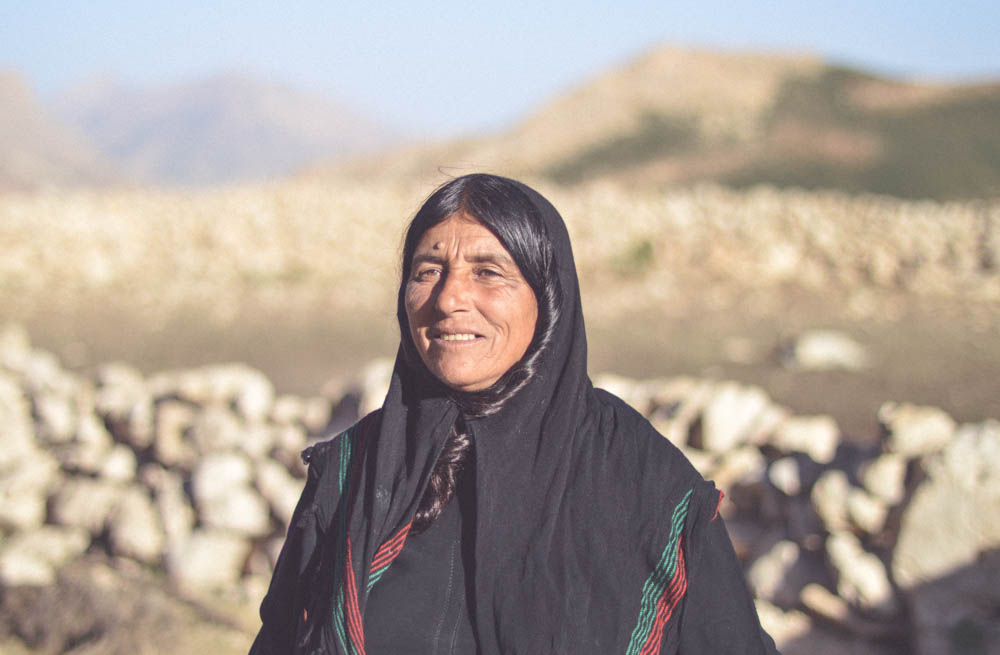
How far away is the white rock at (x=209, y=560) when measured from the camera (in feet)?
13.1

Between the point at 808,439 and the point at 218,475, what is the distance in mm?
2762

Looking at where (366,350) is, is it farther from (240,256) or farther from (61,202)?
Answer: (61,202)

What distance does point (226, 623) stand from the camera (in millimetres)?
3549

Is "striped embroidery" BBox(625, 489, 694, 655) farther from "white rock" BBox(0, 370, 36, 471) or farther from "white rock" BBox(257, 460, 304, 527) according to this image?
"white rock" BBox(0, 370, 36, 471)

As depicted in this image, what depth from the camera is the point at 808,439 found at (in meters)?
3.79

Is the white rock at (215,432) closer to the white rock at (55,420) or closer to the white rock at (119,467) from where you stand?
the white rock at (119,467)

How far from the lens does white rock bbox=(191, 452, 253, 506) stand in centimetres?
428

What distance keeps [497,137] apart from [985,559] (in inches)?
960

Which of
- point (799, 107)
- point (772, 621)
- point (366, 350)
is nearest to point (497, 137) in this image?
point (799, 107)

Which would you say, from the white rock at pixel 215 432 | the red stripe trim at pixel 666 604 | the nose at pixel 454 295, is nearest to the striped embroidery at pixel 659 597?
the red stripe trim at pixel 666 604

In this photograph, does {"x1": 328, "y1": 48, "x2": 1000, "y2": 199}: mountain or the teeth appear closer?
the teeth

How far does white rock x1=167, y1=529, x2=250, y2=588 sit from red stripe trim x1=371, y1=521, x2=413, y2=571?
9.13ft

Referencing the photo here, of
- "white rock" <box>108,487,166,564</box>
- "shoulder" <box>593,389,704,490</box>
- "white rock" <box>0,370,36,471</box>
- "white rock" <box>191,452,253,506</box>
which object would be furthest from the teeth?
"white rock" <box>0,370,36,471</box>

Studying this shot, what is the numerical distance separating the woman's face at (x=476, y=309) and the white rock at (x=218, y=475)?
3.04 m
